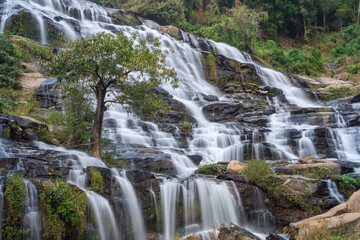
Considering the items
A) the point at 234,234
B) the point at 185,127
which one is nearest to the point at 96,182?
the point at 234,234

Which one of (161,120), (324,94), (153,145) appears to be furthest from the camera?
(324,94)

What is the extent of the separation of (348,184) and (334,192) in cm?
68

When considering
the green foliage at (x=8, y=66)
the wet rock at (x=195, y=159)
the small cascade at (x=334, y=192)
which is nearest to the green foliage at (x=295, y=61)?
the wet rock at (x=195, y=159)

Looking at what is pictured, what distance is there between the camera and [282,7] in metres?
43.0

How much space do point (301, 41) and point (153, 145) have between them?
3915cm

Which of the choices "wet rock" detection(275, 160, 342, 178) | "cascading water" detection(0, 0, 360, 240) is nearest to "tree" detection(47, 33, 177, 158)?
"cascading water" detection(0, 0, 360, 240)

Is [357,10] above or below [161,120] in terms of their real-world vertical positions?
above

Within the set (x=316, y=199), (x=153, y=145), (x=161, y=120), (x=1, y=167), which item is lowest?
(x=316, y=199)

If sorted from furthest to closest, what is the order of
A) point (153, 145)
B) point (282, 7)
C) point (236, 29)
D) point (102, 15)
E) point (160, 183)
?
point (282, 7) < point (236, 29) < point (102, 15) < point (153, 145) < point (160, 183)

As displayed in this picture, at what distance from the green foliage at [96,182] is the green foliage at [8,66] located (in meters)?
9.84

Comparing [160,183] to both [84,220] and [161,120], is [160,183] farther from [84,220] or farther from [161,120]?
[161,120]

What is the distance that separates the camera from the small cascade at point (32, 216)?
5898 millimetres

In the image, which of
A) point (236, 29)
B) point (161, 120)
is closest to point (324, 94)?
point (236, 29)

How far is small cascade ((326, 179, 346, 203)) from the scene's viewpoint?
950cm
